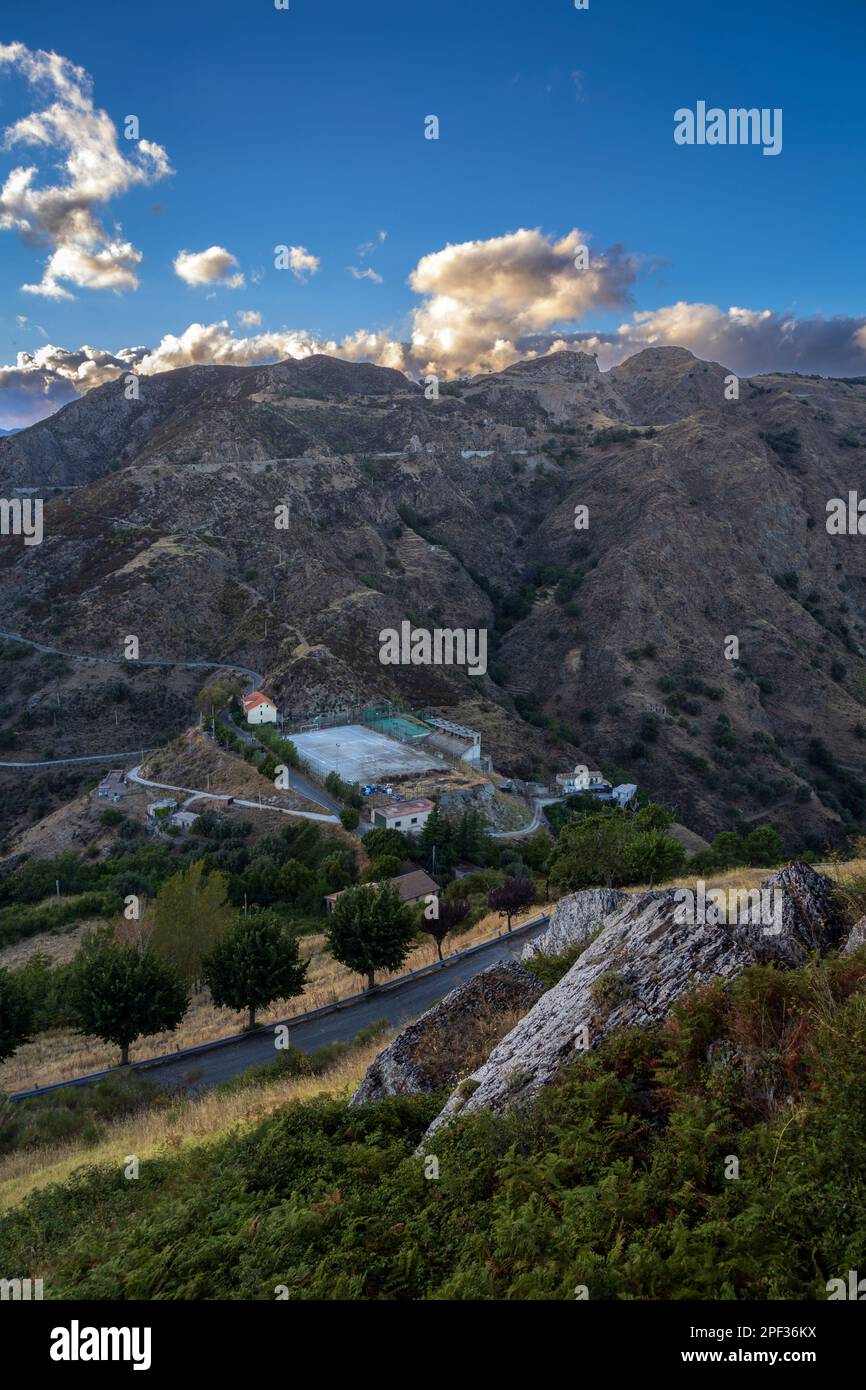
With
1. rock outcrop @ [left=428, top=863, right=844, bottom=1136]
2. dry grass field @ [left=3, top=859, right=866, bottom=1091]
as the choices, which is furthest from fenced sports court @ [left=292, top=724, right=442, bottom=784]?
rock outcrop @ [left=428, top=863, right=844, bottom=1136]

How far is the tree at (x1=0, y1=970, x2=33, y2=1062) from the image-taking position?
17219mm

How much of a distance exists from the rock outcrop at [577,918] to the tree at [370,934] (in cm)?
921

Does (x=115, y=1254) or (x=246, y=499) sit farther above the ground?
(x=246, y=499)

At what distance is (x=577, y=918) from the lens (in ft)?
37.4

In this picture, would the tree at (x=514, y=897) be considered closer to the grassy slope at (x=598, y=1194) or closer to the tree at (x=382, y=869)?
the tree at (x=382, y=869)

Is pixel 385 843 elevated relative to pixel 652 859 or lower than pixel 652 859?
lower

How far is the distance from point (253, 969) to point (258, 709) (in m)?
37.7

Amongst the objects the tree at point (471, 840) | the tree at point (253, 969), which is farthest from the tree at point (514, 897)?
the tree at point (471, 840)

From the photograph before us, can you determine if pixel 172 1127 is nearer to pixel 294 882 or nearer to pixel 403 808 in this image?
pixel 294 882

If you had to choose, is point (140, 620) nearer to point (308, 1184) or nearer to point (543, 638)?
point (543, 638)

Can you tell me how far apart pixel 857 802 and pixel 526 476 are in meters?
71.2

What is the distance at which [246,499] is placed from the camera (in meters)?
83.3

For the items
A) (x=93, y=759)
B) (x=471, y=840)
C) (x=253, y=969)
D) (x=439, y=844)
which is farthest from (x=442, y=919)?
(x=93, y=759)

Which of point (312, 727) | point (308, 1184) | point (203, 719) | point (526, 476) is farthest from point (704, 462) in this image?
point (308, 1184)
